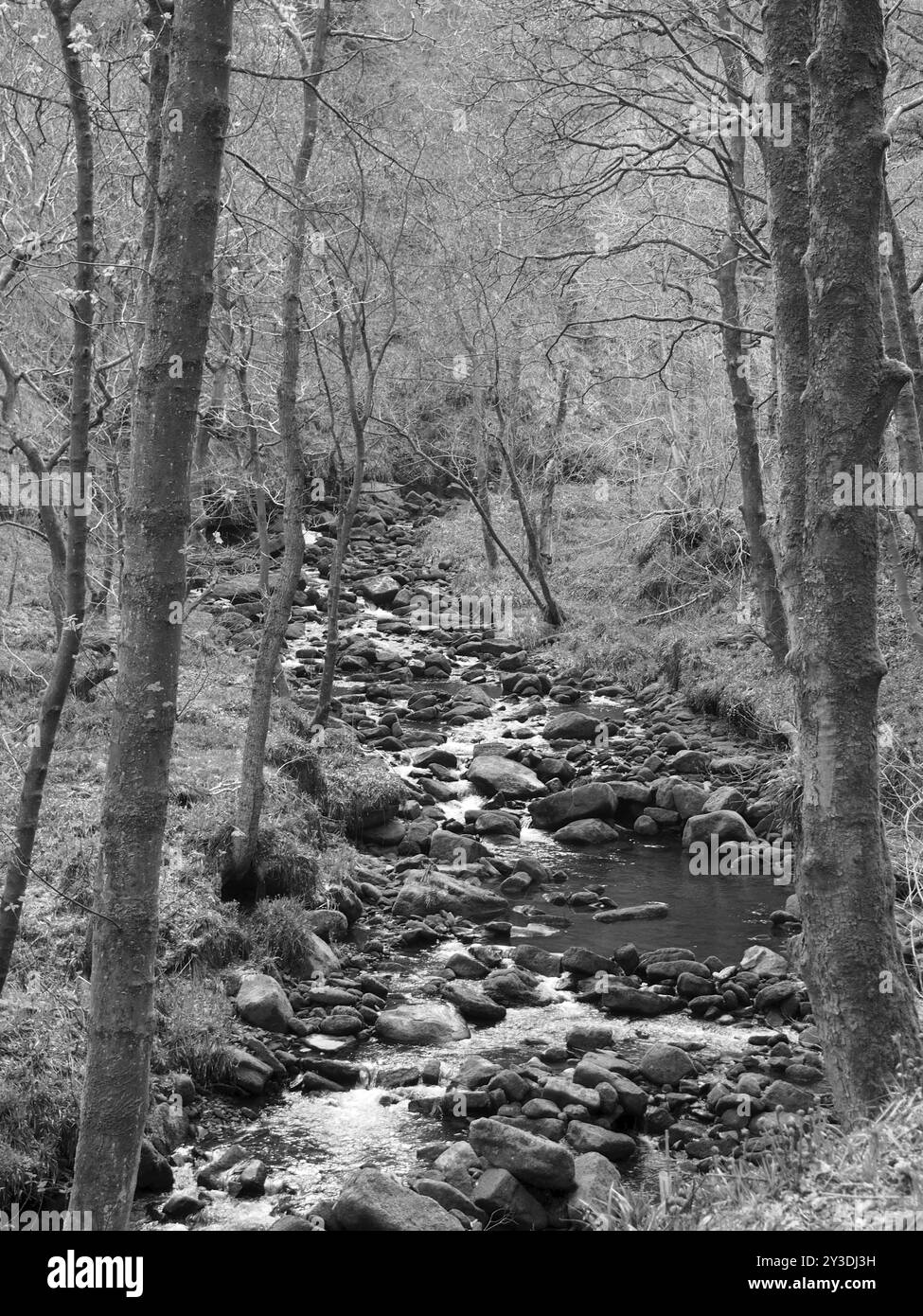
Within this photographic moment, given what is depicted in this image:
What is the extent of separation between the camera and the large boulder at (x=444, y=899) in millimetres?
10062

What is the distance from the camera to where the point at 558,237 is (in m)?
18.2

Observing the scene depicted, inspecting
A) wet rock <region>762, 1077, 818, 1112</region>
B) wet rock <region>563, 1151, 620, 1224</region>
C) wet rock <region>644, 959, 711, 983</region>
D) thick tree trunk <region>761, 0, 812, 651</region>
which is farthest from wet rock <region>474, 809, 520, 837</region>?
thick tree trunk <region>761, 0, 812, 651</region>

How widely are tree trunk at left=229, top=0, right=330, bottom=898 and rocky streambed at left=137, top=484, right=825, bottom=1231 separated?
1.02m

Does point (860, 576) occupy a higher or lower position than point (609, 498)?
lower

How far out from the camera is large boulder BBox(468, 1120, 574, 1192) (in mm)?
A: 5793

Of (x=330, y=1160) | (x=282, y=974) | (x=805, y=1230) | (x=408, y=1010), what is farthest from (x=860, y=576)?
(x=282, y=974)

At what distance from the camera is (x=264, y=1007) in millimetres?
7727

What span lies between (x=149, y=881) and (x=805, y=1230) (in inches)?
92.8

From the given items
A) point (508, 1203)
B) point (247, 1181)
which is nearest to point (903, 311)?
point (508, 1203)

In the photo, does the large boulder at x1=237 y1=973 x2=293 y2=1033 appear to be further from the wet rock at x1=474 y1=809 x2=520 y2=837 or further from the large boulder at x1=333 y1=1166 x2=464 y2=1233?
the wet rock at x1=474 y1=809 x2=520 y2=837

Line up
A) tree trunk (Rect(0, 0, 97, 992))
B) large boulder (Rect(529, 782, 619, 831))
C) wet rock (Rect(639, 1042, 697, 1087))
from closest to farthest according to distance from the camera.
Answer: tree trunk (Rect(0, 0, 97, 992)) → wet rock (Rect(639, 1042, 697, 1087)) → large boulder (Rect(529, 782, 619, 831))

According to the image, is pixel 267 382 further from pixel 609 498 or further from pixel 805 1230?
pixel 805 1230

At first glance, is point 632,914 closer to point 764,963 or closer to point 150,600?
point 764,963

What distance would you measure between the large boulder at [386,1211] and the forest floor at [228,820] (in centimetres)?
87
